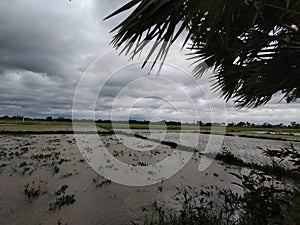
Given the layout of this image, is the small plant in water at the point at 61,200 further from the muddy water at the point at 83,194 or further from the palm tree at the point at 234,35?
the palm tree at the point at 234,35

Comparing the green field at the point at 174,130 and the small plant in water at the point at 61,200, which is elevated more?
the green field at the point at 174,130

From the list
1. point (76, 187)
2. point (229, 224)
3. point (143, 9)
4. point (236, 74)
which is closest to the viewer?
point (143, 9)

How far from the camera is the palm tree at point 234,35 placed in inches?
67.3

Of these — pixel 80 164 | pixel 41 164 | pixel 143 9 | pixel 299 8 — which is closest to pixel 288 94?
pixel 299 8

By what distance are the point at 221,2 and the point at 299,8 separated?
0.95 meters

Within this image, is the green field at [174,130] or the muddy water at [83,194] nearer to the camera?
the muddy water at [83,194]

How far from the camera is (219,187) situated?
19.0 feet

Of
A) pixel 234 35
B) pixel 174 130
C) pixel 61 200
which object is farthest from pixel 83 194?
pixel 174 130

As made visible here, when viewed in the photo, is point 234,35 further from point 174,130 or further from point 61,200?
point 174,130

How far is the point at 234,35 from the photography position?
9.89 ft

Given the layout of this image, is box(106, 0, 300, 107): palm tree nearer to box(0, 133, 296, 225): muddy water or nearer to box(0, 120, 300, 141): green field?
box(0, 133, 296, 225): muddy water

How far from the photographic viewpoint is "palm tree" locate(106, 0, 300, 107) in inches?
67.3

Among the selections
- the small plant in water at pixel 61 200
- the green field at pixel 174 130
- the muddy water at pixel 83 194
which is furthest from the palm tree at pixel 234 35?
the green field at pixel 174 130

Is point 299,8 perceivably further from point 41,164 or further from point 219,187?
point 41,164
